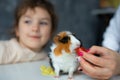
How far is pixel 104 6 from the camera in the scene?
2232 millimetres

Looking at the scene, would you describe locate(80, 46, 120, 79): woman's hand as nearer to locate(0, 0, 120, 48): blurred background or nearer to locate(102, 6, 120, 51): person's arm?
locate(102, 6, 120, 51): person's arm

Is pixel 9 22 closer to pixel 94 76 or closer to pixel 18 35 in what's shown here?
pixel 18 35

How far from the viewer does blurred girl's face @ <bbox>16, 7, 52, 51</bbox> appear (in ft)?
2.93

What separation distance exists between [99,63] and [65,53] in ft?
0.25

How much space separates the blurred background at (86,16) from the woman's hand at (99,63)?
1.50 meters

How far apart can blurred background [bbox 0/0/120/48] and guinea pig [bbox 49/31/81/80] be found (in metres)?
1.48

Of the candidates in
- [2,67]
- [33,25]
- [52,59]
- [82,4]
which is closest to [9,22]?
[82,4]

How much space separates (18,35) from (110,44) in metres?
0.41

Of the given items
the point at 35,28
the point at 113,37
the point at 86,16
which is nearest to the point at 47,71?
the point at 35,28

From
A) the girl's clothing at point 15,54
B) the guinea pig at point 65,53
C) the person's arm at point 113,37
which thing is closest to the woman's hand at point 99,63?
the guinea pig at point 65,53

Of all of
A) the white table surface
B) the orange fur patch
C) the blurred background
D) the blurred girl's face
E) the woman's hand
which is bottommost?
the white table surface

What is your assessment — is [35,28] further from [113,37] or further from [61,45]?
[113,37]

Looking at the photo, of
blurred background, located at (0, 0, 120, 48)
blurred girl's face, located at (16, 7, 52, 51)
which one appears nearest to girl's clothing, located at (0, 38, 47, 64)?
blurred girl's face, located at (16, 7, 52, 51)

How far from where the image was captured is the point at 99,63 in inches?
23.5
